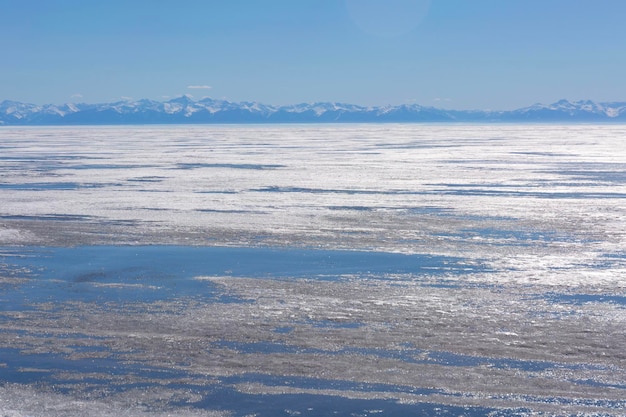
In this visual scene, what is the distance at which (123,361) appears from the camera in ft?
25.6

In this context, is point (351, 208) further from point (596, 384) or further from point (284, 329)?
point (596, 384)

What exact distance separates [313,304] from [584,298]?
3.62m

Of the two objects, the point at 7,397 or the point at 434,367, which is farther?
the point at 434,367

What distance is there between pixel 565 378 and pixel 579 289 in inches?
142

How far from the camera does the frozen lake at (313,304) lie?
6949mm

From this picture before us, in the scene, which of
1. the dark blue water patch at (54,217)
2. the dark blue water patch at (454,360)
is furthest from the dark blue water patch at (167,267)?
the dark blue water patch at (54,217)

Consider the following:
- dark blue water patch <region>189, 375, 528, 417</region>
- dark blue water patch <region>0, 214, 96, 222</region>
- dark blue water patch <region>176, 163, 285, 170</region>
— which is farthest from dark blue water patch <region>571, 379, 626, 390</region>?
dark blue water patch <region>176, 163, 285, 170</region>

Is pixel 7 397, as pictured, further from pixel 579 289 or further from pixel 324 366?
pixel 579 289

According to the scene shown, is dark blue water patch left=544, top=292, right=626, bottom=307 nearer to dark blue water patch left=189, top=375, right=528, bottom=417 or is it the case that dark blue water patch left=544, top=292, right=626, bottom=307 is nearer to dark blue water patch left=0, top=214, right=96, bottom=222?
dark blue water patch left=189, top=375, right=528, bottom=417

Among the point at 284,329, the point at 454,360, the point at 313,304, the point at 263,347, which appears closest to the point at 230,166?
the point at 313,304

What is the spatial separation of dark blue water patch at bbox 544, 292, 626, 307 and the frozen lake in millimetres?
74

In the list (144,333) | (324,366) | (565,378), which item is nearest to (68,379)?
(144,333)

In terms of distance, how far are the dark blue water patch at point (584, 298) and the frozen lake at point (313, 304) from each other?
0.24 ft

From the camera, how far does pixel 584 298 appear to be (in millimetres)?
10047
